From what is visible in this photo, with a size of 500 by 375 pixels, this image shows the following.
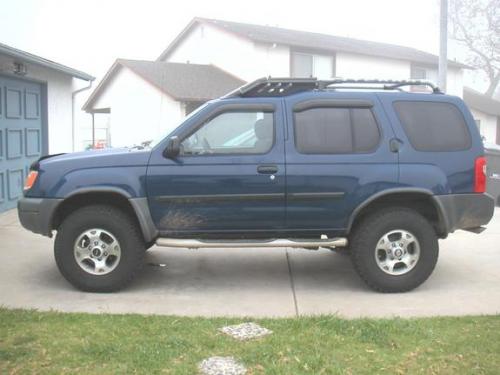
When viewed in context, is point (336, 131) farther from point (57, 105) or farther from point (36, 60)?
point (57, 105)

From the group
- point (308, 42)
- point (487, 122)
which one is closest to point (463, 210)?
point (308, 42)

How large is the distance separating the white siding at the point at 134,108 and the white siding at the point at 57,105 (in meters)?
7.91

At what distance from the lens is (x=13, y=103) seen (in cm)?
1052

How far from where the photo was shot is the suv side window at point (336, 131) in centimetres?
598

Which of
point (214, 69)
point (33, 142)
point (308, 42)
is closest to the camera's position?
point (33, 142)

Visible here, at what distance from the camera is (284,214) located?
19.4 feet

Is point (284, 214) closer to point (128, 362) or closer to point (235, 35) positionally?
point (128, 362)

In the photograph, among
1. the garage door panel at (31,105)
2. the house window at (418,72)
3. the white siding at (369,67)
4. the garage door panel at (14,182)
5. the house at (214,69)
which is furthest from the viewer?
the house window at (418,72)

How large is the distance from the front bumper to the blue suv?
0.03ft

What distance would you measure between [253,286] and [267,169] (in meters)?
1.29

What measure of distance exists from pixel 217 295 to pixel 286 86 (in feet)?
7.21

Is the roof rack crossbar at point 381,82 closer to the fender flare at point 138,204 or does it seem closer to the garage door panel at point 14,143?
the fender flare at point 138,204

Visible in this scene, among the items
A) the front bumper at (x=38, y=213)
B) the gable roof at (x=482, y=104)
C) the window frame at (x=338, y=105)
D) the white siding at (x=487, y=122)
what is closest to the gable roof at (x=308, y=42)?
the gable roof at (x=482, y=104)

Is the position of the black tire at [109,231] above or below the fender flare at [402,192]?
below
